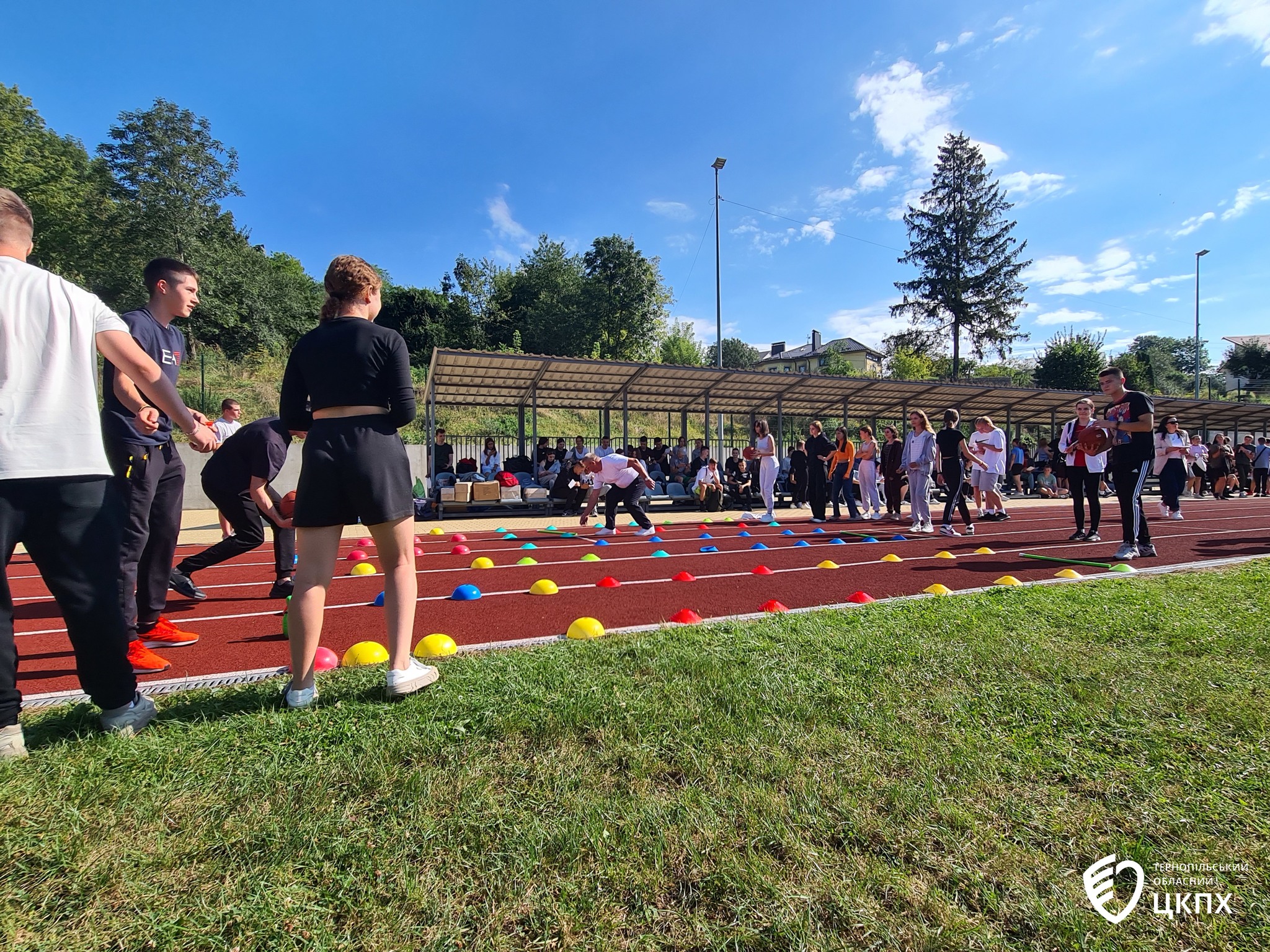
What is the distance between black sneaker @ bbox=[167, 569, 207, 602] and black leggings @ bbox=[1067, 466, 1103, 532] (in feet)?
34.6

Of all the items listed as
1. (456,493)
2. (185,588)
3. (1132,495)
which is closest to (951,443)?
(1132,495)

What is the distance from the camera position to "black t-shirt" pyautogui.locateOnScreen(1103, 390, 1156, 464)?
702cm

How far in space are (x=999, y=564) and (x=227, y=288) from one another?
40045mm

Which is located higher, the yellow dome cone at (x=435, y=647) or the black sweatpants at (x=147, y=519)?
the black sweatpants at (x=147, y=519)

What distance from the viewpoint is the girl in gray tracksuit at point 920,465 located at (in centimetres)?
1061

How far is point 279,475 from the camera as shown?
52.3 feet

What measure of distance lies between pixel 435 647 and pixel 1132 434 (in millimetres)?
7929

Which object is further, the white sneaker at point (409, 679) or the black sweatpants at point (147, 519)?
the black sweatpants at point (147, 519)

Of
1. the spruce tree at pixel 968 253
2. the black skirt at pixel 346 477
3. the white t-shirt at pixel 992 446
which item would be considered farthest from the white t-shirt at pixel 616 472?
the spruce tree at pixel 968 253

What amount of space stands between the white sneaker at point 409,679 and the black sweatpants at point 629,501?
7.88m

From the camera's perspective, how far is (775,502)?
62.6ft

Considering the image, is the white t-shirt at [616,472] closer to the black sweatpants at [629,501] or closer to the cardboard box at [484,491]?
the black sweatpants at [629,501]

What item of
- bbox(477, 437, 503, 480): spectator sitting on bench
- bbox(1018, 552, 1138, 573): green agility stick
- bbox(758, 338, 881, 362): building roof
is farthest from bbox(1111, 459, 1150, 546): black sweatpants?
bbox(758, 338, 881, 362): building roof

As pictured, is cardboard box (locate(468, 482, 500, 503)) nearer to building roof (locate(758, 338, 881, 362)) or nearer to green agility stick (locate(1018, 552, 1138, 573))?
green agility stick (locate(1018, 552, 1138, 573))
